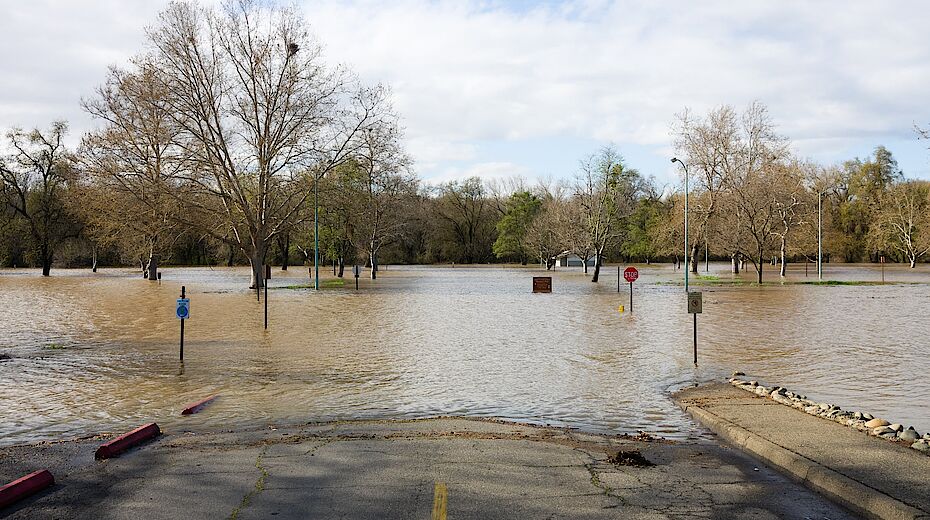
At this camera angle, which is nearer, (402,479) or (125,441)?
(402,479)

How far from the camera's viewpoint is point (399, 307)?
1270 inches

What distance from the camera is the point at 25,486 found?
6.41 meters

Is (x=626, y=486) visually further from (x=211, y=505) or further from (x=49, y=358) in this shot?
(x=49, y=358)

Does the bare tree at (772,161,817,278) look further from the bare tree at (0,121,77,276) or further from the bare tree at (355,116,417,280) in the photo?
the bare tree at (0,121,77,276)

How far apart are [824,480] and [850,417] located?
3.29 m

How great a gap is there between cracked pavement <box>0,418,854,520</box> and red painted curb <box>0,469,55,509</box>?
3.1 inches

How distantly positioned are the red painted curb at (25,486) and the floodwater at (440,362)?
115 inches

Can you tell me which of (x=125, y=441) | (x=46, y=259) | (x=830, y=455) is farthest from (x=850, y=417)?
(x=46, y=259)

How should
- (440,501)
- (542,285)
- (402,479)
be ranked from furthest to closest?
(542,285)
(402,479)
(440,501)

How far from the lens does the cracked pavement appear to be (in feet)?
19.7

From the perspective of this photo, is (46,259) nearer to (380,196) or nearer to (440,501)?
(380,196)

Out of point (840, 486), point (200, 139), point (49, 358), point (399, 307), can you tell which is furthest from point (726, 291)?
point (840, 486)

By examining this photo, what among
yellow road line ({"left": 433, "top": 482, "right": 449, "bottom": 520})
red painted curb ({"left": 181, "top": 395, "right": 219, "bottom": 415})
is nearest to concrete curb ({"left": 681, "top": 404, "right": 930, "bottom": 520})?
yellow road line ({"left": 433, "top": 482, "right": 449, "bottom": 520})

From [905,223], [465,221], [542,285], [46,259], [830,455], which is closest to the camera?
[830,455]
